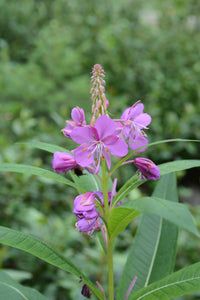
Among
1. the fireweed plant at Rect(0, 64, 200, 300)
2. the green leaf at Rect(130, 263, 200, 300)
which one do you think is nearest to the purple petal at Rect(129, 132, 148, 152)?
the fireweed plant at Rect(0, 64, 200, 300)

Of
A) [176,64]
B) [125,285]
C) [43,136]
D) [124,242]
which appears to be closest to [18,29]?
[176,64]

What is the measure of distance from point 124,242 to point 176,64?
3.62 meters

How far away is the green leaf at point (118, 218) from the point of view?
732 millimetres

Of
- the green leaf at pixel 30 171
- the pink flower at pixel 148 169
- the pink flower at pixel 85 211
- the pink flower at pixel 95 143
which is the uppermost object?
the pink flower at pixel 95 143

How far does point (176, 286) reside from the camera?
2.51 ft

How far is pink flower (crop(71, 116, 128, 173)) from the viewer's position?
788 mm

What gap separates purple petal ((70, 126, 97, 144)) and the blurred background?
108 centimetres

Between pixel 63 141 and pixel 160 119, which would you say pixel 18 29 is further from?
pixel 63 141

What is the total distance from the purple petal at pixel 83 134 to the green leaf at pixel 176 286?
40 cm

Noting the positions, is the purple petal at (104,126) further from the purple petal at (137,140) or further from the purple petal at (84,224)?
the purple petal at (84,224)

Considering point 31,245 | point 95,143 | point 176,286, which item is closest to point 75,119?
point 95,143

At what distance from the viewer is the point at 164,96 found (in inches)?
182

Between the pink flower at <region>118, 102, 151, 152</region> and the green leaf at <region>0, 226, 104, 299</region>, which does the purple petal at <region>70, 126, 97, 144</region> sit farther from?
the green leaf at <region>0, 226, 104, 299</region>

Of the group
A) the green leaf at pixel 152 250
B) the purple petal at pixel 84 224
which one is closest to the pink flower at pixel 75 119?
the purple petal at pixel 84 224
